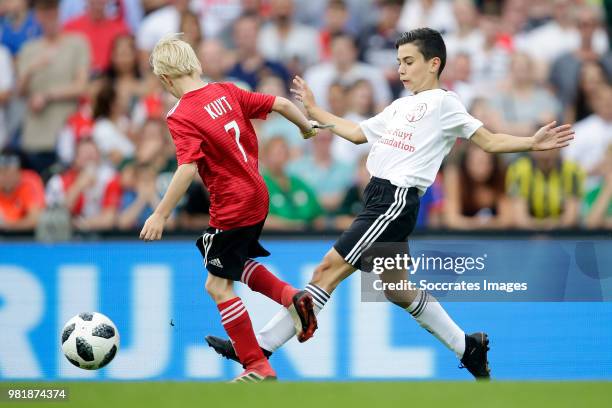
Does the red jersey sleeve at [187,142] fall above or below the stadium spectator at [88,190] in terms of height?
above

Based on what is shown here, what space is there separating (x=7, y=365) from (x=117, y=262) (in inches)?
46.5

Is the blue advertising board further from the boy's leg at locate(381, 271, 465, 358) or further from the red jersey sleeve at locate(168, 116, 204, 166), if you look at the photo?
the red jersey sleeve at locate(168, 116, 204, 166)

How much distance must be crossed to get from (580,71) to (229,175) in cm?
611

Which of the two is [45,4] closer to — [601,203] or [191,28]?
[191,28]

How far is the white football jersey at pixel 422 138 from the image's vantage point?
7.03 m

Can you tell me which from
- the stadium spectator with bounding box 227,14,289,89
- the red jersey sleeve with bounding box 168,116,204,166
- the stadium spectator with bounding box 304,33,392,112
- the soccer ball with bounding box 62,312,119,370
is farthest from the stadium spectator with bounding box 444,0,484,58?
the soccer ball with bounding box 62,312,119,370

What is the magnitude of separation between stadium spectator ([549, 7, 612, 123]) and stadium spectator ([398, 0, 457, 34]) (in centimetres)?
129

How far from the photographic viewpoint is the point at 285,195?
Result: 34.7 feet

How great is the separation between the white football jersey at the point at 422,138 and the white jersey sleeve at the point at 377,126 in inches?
6.3

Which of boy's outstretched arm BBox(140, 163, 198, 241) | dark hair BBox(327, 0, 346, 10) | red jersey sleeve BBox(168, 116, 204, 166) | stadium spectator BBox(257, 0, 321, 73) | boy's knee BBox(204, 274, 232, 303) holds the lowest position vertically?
boy's knee BBox(204, 274, 232, 303)

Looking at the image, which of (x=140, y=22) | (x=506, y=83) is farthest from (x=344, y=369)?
(x=140, y=22)

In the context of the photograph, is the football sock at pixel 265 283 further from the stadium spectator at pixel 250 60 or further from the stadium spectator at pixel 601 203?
the stadium spectator at pixel 250 60

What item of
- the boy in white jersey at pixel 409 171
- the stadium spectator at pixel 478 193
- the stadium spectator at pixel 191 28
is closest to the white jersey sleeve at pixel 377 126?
the boy in white jersey at pixel 409 171

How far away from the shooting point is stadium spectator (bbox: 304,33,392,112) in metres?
12.3
